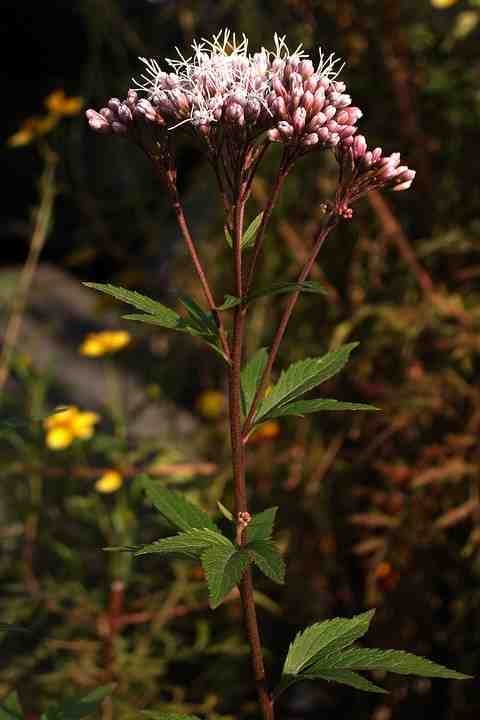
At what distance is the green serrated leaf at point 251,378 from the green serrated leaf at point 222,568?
5.6 inches

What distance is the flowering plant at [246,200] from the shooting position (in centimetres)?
73

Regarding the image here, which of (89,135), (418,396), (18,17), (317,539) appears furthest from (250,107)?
(18,17)

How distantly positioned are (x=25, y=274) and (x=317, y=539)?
28.9 inches

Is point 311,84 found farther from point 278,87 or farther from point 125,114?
point 125,114

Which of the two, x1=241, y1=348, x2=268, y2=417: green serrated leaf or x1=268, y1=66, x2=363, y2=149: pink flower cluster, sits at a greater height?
x1=268, y1=66, x2=363, y2=149: pink flower cluster

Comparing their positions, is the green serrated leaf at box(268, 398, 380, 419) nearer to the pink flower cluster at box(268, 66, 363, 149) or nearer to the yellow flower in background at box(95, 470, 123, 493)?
the pink flower cluster at box(268, 66, 363, 149)

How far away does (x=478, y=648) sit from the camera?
1549mm

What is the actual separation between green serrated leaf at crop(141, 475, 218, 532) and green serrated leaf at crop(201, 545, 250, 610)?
0.18ft

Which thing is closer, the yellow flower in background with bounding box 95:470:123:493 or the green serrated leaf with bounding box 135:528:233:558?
the green serrated leaf with bounding box 135:528:233:558

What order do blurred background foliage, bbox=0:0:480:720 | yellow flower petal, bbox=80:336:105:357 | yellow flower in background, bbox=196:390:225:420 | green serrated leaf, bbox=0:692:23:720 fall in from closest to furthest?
green serrated leaf, bbox=0:692:23:720
blurred background foliage, bbox=0:0:480:720
yellow flower petal, bbox=80:336:105:357
yellow flower in background, bbox=196:390:225:420

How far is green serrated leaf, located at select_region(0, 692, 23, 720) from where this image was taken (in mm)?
842

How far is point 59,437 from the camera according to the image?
1670 millimetres

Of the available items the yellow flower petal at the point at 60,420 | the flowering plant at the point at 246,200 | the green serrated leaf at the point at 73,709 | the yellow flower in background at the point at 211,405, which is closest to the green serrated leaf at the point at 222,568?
the flowering plant at the point at 246,200

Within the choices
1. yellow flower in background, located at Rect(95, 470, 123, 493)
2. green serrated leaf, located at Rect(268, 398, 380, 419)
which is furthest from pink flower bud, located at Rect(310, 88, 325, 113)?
yellow flower in background, located at Rect(95, 470, 123, 493)
